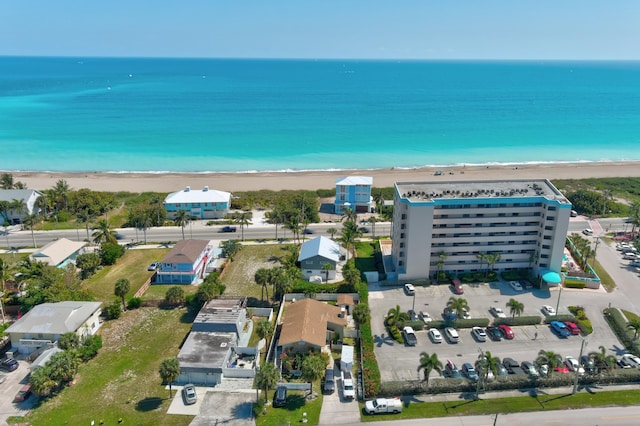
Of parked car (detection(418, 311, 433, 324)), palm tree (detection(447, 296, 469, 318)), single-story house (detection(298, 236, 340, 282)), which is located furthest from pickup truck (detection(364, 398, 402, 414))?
single-story house (detection(298, 236, 340, 282))

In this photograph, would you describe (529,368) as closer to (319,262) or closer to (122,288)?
(319,262)

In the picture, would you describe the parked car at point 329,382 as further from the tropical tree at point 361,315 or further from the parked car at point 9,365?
the parked car at point 9,365

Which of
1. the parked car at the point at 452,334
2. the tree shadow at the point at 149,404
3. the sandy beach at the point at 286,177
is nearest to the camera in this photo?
the tree shadow at the point at 149,404

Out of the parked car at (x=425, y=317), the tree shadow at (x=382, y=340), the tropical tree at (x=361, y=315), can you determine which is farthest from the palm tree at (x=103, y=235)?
the parked car at (x=425, y=317)

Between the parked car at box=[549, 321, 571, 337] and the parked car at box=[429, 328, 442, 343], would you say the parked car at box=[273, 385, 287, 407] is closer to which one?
the parked car at box=[429, 328, 442, 343]

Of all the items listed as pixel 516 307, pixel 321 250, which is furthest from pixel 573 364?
pixel 321 250

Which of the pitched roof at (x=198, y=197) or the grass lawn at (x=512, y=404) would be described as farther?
the pitched roof at (x=198, y=197)
